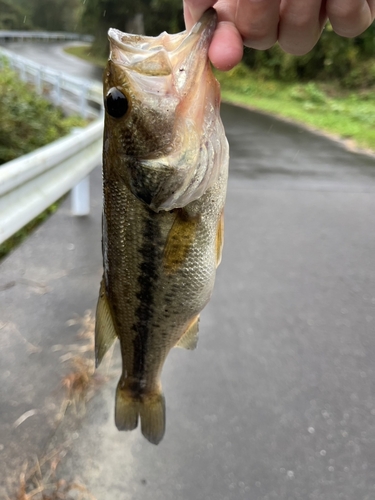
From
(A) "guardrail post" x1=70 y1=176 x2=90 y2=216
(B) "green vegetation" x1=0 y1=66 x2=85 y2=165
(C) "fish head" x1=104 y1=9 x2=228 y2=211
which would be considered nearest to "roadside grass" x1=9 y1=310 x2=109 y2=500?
(C) "fish head" x1=104 y1=9 x2=228 y2=211

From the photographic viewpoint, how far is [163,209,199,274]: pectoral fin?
1.69 meters

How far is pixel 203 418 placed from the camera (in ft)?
9.65

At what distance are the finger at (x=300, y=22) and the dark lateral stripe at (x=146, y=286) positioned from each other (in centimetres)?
78

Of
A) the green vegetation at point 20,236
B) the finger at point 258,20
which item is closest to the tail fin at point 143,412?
the finger at point 258,20

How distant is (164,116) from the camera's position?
1.57 m

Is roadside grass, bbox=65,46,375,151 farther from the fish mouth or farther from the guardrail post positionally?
the fish mouth

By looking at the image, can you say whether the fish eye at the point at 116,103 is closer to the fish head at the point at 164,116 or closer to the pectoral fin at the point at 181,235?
the fish head at the point at 164,116

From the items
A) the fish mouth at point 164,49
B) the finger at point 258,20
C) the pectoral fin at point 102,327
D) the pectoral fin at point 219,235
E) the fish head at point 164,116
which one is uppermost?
the finger at point 258,20

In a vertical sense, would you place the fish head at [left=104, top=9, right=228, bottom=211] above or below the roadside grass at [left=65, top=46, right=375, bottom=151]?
above

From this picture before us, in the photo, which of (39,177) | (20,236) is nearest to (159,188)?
(39,177)

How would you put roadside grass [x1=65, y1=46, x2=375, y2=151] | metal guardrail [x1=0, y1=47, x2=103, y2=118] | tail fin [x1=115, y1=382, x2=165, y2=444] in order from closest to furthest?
tail fin [x1=115, y1=382, x2=165, y2=444], metal guardrail [x1=0, y1=47, x2=103, y2=118], roadside grass [x1=65, y1=46, x2=375, y2=151]

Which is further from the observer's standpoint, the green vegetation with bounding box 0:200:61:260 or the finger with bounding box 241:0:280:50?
the green vegetation with bounding box 0:200:61:260

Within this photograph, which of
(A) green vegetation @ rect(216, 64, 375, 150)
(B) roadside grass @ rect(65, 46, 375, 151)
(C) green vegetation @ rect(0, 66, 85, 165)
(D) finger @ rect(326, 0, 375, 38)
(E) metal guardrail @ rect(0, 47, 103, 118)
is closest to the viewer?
(D) finger @ rect(326, 0, 375, 38)

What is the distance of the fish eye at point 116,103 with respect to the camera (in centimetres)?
154
